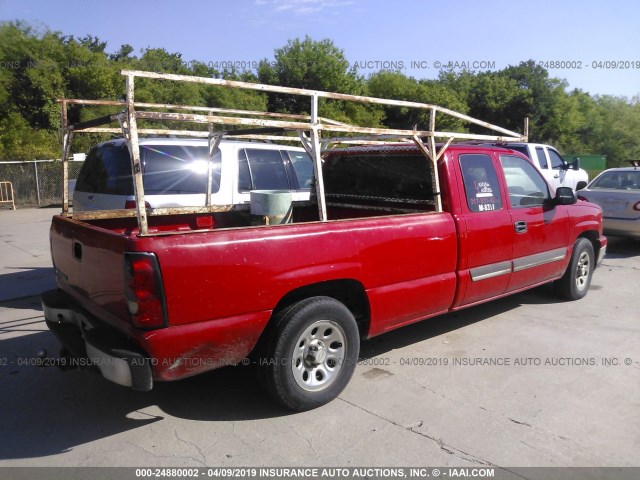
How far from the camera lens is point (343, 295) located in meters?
4.04

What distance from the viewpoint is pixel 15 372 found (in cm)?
429

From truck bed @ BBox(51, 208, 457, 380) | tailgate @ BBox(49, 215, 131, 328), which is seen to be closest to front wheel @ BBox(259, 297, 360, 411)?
truck bed @ BBox(51, 208, 457, 380)

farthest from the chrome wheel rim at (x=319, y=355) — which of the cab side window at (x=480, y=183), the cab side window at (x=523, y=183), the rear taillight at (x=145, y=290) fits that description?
the cab side window at (x=523, y=183)

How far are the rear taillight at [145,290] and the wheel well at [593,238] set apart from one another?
534 cm

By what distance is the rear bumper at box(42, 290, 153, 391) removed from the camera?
295 centimetres

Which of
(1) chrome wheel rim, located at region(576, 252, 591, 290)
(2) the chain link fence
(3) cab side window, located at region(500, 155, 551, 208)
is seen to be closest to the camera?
(3) cab side window, located at region(500, 155, 551, 208)

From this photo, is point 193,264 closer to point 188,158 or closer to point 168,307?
point 168,307

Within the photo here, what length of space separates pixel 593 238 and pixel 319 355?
4551mm

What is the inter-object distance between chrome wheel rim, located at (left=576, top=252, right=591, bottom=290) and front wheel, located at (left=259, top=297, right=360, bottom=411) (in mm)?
3855

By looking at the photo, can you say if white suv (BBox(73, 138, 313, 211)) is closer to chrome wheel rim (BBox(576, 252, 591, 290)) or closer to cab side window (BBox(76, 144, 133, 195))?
cab side window (BBox(76, 144, 133, 195))

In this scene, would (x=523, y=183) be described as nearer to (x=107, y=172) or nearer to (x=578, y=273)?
(x=578, y=273)

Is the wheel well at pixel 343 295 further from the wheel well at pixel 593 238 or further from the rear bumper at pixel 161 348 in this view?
the wheel well at pixel 593 238

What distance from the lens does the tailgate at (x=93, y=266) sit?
3.10m

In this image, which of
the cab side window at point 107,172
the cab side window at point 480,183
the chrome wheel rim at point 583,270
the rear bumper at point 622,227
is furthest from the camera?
the rear bumper at point 622,227
